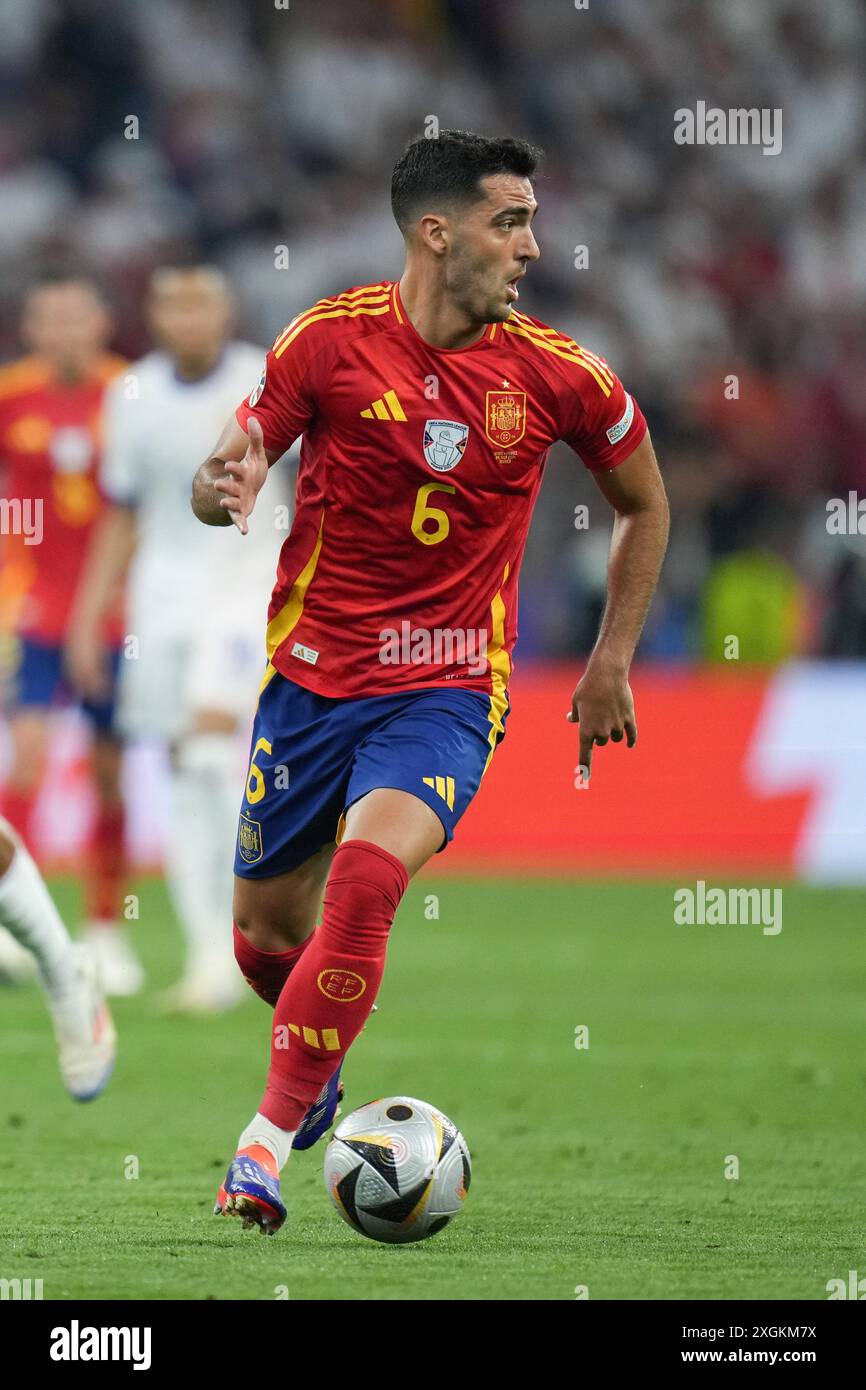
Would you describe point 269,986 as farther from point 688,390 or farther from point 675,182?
point 675,182

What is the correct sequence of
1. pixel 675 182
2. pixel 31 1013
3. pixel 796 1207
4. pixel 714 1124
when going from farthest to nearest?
pixel 675 182, pixel 31 1013, pixel 714 1124, pixel 796 1207

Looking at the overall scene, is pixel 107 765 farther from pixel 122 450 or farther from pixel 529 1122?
pixel 529 1122

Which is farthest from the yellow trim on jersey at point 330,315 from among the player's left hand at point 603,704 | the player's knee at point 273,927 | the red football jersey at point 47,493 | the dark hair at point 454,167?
the red football jersey at point 47,493

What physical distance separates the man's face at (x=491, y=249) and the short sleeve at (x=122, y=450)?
4.00 meters

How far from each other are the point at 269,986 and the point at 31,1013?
338 centimetres

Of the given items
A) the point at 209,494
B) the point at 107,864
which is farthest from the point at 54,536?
the point at 209,494

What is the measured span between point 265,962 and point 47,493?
16.3 ft

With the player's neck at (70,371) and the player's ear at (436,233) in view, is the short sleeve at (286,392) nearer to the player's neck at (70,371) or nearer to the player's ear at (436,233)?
the player's ear at (436,233)

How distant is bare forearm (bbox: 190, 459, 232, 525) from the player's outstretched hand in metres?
0.02

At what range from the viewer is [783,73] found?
17656mm

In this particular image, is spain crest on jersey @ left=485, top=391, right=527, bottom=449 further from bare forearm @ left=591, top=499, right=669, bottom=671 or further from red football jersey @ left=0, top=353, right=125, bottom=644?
red football jersey @ left=0, top=353, right=125, bottom=644

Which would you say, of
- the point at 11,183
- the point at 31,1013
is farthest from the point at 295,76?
the point at 31,1013

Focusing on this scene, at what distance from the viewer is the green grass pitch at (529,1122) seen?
169 inches

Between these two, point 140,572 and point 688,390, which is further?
point 688,390
